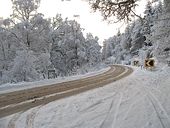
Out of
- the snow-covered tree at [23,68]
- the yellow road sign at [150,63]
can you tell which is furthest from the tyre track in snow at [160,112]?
the yellow road sign at [150,63]

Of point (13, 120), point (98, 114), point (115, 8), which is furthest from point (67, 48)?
point (13, 120)

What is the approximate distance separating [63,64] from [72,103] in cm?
3974

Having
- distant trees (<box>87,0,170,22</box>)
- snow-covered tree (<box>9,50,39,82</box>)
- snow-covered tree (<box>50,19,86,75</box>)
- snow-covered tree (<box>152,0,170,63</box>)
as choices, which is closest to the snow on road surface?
distant trees (<box>87,0,170,22</box>)

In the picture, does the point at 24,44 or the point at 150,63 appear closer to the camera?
the point at 24,44

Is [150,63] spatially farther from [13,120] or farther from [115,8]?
[13,120]

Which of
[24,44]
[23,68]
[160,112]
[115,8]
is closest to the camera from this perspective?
[160,112]

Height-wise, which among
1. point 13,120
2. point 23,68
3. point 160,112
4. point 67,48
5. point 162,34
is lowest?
point 160,112

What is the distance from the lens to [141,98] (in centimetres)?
1412

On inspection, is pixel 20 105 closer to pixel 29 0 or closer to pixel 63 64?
pixel 29 0

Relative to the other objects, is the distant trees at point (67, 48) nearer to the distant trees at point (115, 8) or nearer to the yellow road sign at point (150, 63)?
the yellow road sign at point (150, 63)

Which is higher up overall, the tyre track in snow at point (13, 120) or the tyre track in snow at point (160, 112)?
the tyre track in snow at point (13, 120)

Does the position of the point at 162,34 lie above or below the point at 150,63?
above

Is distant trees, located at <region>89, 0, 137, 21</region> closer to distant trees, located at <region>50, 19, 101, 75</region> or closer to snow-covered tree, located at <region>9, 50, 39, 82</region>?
snow-covered tree, located at <region>9, 50, 39, 82</region>

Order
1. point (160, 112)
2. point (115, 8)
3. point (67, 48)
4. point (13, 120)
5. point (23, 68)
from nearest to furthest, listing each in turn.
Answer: point (13, 120) < point (160, 112) < point (115, 8) < point (23, 68) < point (67, 48)
